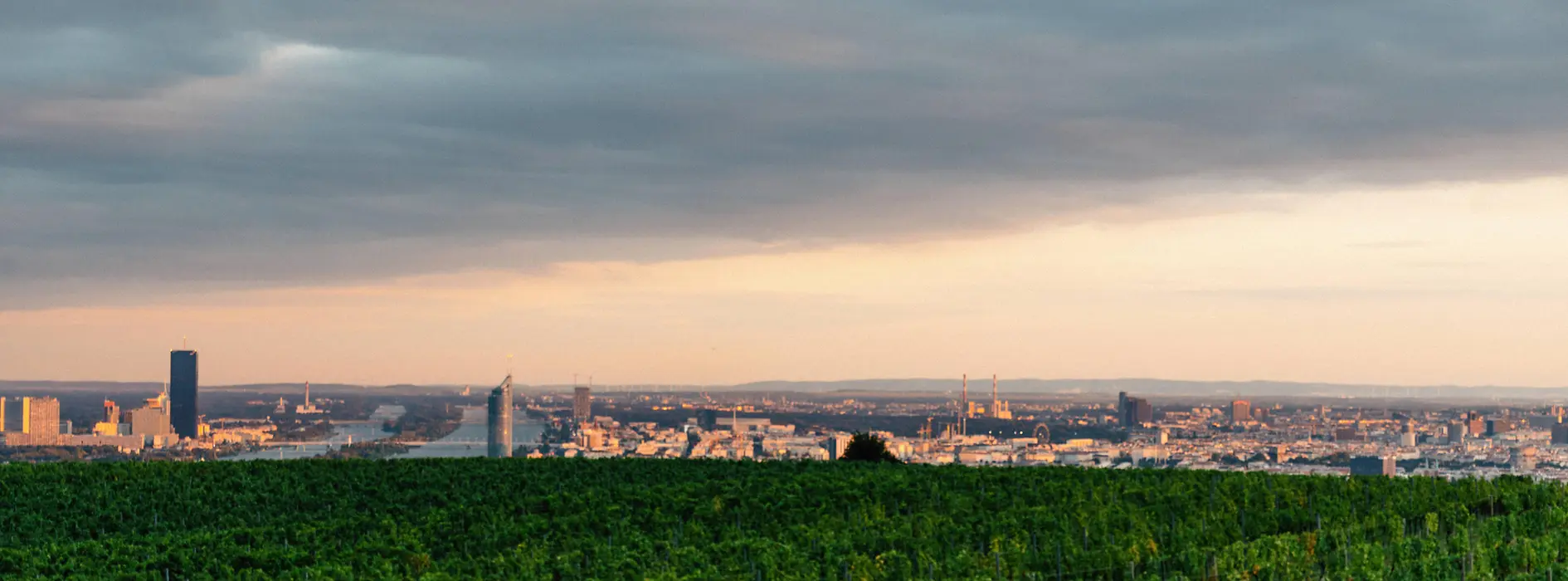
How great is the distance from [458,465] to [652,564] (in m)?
21.9

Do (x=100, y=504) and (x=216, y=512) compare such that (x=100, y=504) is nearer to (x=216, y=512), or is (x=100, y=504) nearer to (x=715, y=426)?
(x=216, y=512)

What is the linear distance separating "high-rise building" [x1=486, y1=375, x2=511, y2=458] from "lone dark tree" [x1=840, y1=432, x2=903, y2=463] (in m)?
109

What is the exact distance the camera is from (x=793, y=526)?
3030cm

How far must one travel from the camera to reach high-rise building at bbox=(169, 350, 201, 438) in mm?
173250

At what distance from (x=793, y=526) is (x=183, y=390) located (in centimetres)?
16932

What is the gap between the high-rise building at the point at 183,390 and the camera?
173250mm

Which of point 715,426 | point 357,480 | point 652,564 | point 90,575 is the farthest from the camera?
point 715,426

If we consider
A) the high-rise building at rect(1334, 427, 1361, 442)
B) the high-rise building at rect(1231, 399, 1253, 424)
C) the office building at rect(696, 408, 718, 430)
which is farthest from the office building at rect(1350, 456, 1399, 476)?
the office building at rect(696, 408, 718, 430)

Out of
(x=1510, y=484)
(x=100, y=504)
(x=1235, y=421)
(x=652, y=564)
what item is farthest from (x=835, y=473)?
(x=1235, y=421)

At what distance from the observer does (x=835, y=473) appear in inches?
1548

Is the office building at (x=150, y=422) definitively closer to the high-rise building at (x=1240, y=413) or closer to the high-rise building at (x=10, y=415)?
the high-rise building at (x=10, y=415)

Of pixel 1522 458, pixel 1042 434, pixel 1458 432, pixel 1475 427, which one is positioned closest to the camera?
pixel 1522 458

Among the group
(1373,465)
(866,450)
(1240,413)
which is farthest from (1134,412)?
(866,450)

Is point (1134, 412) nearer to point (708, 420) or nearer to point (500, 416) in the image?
point (708, 420)
